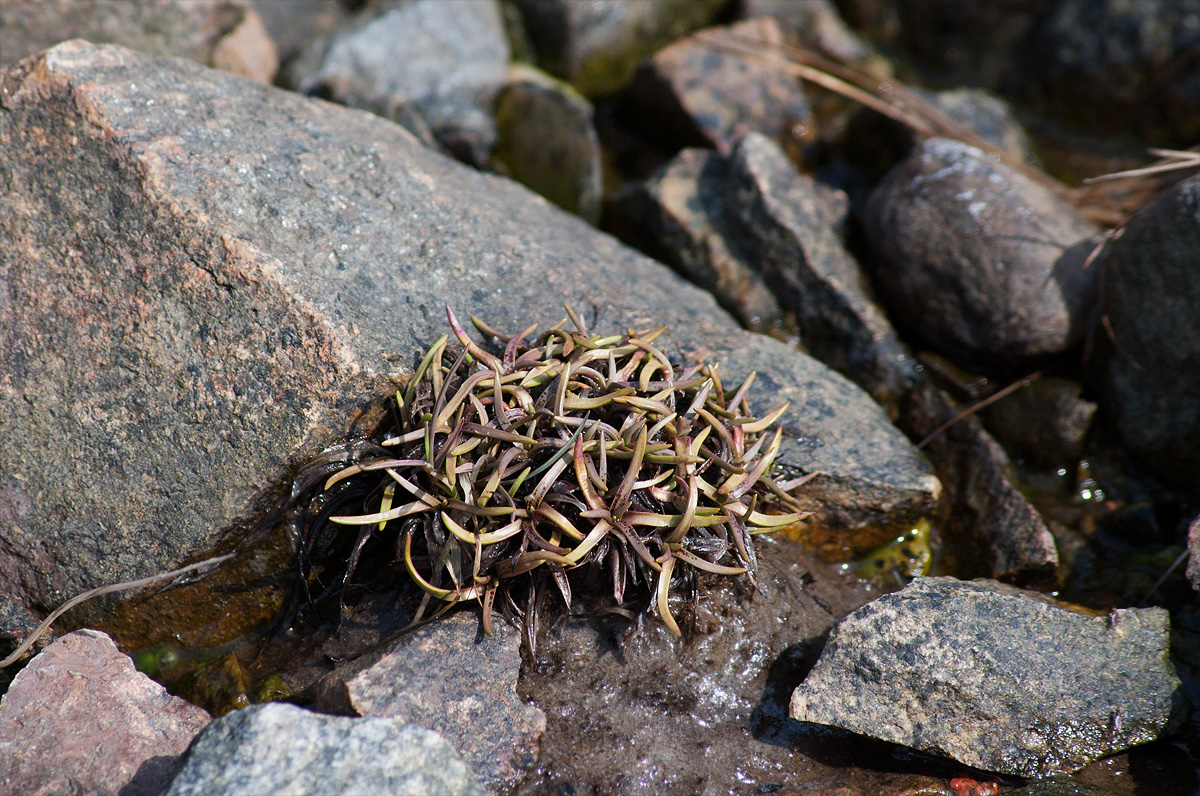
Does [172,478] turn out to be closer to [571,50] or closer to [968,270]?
[968,270]

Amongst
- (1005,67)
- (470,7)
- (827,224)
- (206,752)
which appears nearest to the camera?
(206,752)

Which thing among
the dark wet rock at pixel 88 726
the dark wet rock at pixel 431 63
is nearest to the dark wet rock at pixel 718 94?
the dark wet rock at pixel 431 63

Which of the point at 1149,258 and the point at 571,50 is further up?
the point at 571,50

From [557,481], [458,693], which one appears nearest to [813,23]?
[557,481]

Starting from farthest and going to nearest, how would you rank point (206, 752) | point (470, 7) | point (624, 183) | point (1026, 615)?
point (470, 7), point (624, 183), point (1026, 615), point (206, 752)

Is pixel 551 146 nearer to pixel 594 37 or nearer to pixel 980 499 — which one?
pixel 594 37

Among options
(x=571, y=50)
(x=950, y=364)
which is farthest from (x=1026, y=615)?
(x=571, y=50)

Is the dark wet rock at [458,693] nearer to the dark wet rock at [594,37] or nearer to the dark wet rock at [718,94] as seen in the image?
the dark wet rock at [718,94]
